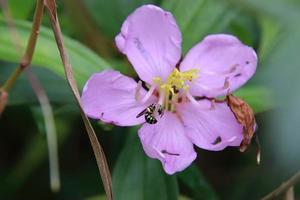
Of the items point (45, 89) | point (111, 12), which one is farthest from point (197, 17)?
point (45, 89)

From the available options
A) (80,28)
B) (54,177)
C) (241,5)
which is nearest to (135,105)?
(54,177)

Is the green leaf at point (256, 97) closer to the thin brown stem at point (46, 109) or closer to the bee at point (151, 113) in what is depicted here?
the bee at point (151, 113)

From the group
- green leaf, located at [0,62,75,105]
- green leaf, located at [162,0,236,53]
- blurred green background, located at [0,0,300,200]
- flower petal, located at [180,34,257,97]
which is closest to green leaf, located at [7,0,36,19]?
blurred green background, located at [0,0,300,200]

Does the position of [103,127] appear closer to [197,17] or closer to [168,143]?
[168,143]

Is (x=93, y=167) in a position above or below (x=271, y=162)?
below

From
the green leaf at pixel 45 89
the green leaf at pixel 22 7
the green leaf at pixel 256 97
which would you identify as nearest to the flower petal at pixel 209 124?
the green leaf at pixel 256 97

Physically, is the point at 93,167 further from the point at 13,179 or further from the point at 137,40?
the point at 137,40
